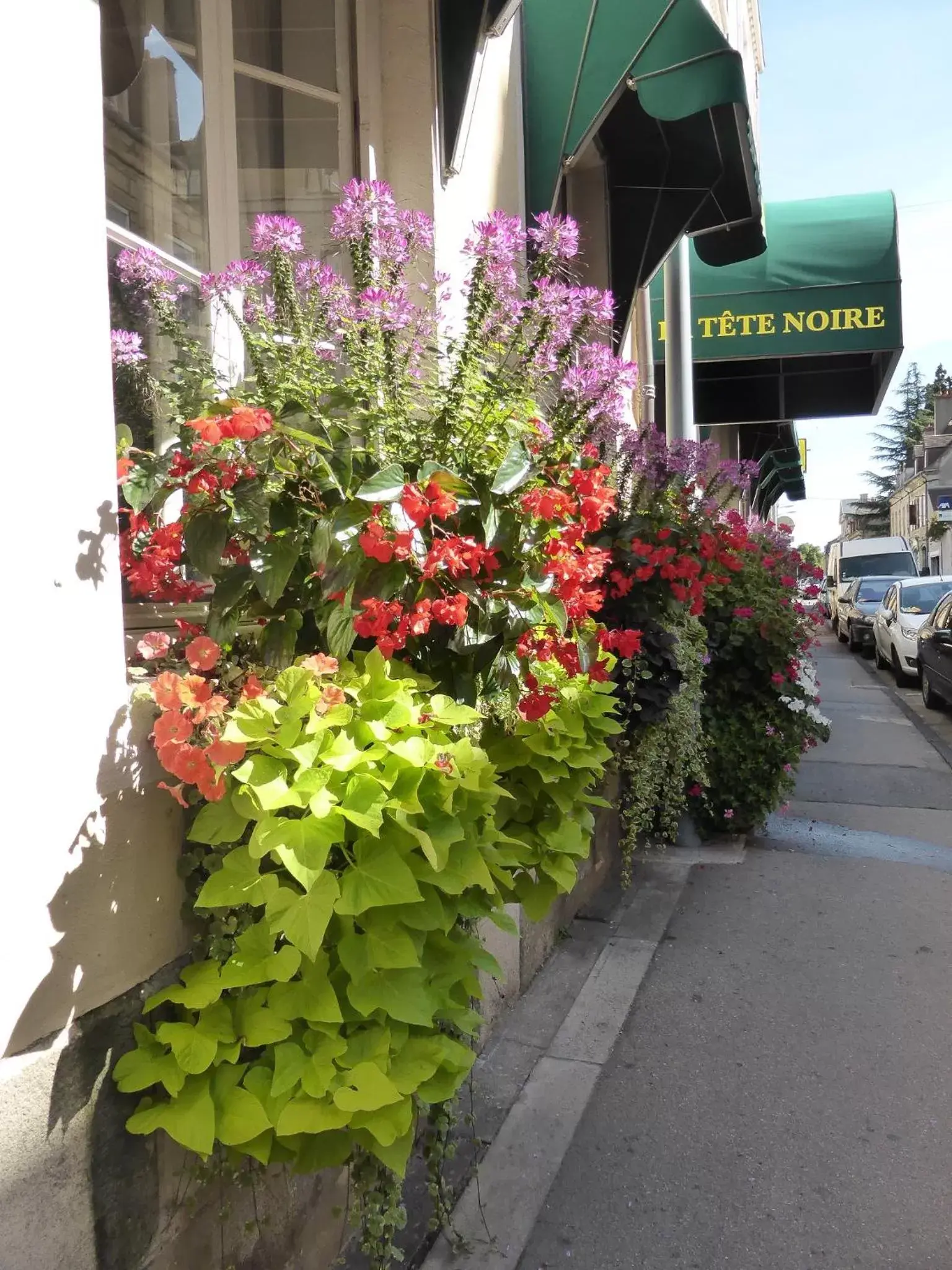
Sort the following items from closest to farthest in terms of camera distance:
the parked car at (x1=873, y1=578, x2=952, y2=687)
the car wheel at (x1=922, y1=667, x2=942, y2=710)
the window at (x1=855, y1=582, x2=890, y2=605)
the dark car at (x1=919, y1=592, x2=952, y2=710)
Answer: the dark car at (x1=919, y1=592, x2=952, y2=710) < the car wheel at (x1=922, y1=667, x2=942, y2=710) < the parked car at (x1=873, y1=578, x2=952, y2=687) < the window at (x1=855, y1=582, x2=890, y2=605)

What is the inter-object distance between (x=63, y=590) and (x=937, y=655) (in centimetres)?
1237

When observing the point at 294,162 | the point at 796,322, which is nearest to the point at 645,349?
the point at 796,322

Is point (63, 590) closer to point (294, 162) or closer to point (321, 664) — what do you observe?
point (321, 664)

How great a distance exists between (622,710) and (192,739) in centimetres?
285

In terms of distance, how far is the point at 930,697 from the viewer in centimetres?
1293

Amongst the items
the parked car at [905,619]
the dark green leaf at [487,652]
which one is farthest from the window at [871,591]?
the dark green leaf at [487,652]

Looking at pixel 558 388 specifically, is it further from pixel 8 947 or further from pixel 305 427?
pixel 8 947

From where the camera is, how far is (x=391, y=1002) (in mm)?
1852

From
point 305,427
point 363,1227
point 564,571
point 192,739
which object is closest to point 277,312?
point 305,427

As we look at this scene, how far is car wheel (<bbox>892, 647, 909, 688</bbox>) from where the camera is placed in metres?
15.6

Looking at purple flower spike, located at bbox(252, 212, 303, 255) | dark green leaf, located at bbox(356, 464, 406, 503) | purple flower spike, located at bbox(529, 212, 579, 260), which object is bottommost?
dark green leaf, located at bbox(356, 464, 406, 503)

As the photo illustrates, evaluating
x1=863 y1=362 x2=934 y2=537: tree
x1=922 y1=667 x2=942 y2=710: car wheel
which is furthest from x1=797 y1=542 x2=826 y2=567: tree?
x1=863 y1=362 x2=934 y2=537: tree

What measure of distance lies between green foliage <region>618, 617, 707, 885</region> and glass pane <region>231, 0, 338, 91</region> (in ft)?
8.69

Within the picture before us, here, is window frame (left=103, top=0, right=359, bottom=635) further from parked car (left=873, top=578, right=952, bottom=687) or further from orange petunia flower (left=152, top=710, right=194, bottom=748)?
parked car (left=873, top=578, right=952, bottom=687)
